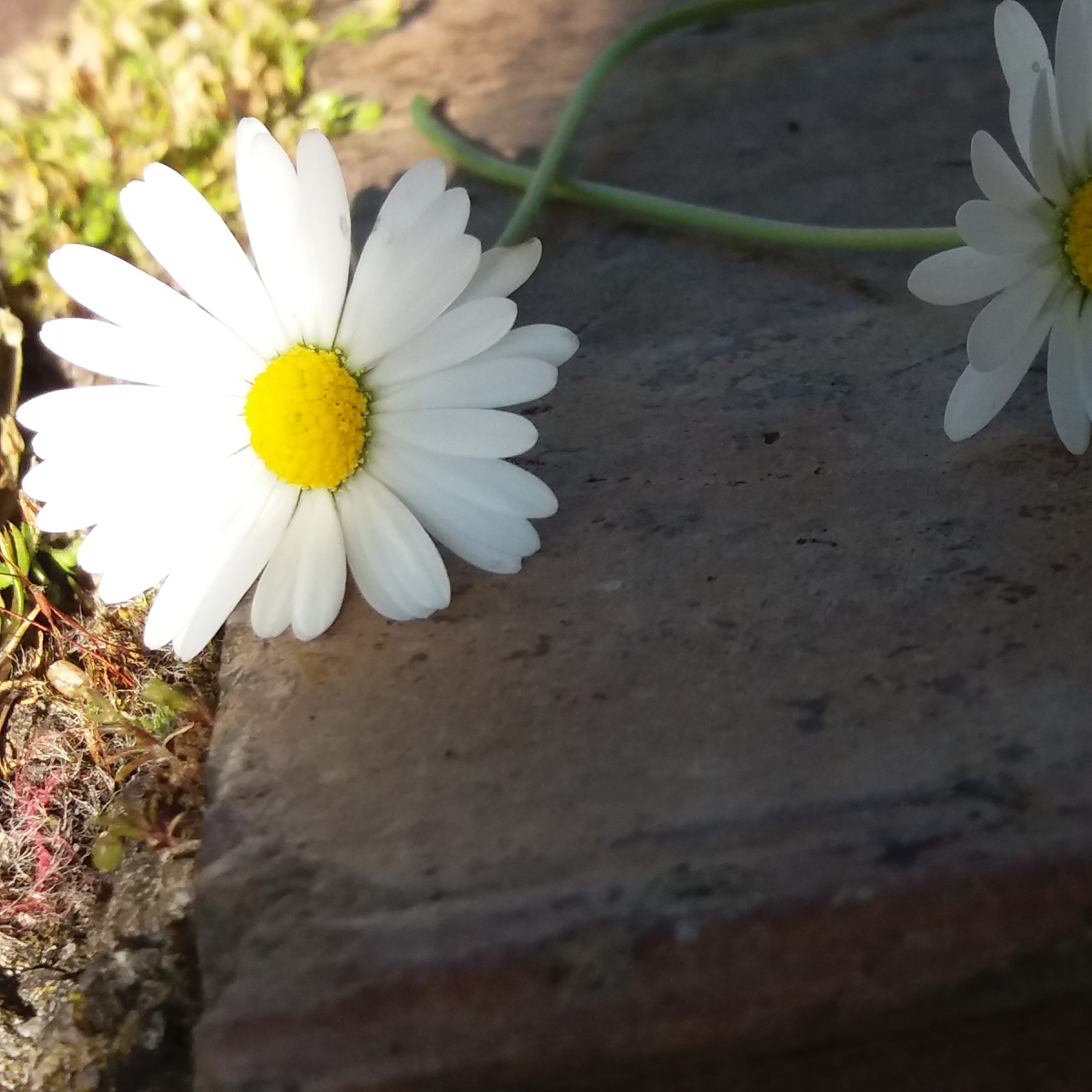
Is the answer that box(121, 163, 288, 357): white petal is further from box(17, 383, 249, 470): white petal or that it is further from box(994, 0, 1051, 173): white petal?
box(994, 0, 1051, 173): white petal

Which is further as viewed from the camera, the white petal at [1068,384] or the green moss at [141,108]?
the green moss at [141,108]

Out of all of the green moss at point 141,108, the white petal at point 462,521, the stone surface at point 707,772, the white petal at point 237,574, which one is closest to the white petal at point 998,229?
the stone surface at point 707,772

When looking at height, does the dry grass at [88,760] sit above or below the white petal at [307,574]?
below

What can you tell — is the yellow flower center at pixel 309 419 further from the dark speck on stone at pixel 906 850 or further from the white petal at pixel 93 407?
the dark speck on stone at pixel 906 850

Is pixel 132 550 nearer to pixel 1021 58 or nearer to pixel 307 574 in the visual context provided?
pixel 307 574

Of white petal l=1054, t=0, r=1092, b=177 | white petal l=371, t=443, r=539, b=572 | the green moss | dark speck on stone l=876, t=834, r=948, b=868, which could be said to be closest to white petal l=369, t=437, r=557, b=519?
white petal l=371, t=443, r=539, b=572

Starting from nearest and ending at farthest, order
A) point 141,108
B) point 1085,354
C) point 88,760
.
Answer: point 1085,354, point 88,760, point 141,108

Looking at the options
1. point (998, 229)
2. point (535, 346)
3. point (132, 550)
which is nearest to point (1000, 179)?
point (998, 229)
